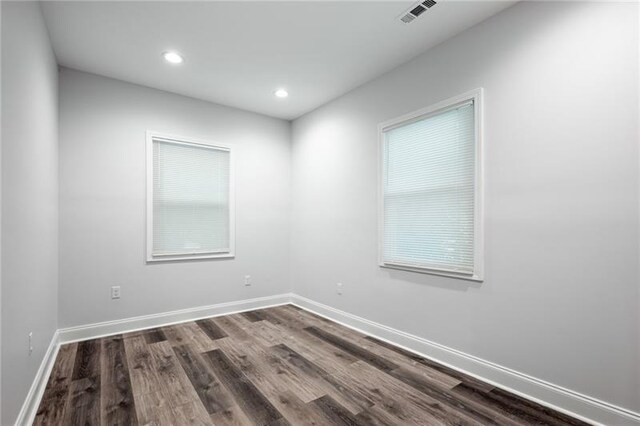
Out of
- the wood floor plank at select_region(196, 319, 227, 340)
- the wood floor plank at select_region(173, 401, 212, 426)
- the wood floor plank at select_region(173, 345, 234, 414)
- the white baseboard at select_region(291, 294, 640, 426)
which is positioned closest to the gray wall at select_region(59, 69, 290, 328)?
the wood floor plank at select_region(196, 319, 227, 340)

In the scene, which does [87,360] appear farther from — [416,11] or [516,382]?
[416,11]

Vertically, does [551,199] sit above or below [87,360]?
above

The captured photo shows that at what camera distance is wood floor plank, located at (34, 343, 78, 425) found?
6.01 ft

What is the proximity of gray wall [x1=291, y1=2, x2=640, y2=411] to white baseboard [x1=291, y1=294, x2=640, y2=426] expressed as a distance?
52mm

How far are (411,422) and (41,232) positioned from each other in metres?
2.73

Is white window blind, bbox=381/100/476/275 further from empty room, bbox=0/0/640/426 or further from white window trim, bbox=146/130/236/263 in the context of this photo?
white window trim, bbox=146/130/236/263

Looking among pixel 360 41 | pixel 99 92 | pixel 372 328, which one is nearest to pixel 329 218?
pixel 372 328

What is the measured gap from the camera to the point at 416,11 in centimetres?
221

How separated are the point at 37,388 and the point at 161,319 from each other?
145cm

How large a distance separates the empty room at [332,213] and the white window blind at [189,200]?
0.08 feet

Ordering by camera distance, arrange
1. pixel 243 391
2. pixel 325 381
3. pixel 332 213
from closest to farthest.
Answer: pixel 243 391, pixel 325 381, pixel 332 213

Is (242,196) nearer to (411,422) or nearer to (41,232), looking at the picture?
(41,232)

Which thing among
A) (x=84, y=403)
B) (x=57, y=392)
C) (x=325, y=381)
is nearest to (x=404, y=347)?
(x=325, y=381)

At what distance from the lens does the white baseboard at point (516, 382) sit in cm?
173
